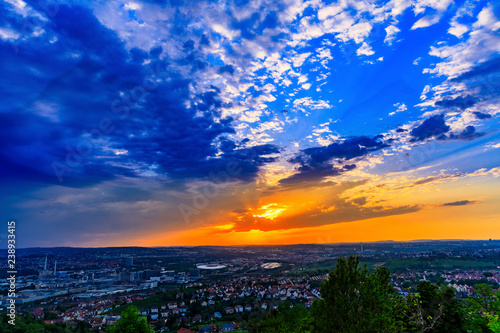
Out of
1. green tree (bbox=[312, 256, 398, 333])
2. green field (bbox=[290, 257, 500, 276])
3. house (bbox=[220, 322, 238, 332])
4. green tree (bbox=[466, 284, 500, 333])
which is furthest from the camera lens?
green field (bbox=[290, 257, 500, 276])

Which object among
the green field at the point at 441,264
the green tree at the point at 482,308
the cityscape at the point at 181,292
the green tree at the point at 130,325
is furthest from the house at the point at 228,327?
the green field at the point at 441,264

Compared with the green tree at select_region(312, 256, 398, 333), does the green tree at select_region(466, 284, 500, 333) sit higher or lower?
lower

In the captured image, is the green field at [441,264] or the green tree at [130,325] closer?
the green tree at [130,325]

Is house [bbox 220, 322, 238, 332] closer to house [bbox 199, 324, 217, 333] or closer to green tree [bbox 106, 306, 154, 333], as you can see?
house [bbox 199, 324, 217, 333]

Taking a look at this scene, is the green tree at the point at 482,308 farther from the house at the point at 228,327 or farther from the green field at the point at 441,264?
the green field at the point at 441,264

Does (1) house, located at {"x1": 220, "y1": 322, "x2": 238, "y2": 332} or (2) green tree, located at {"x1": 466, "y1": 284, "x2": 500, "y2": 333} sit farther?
(1) house, located at {"x1": 220, "y1": 322, "x2": 238, "y2": 332}

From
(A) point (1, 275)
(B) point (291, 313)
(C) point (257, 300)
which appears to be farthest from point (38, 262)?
(B) point (291, 313)

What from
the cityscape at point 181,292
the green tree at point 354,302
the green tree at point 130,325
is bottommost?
the cityscape at point 181,292

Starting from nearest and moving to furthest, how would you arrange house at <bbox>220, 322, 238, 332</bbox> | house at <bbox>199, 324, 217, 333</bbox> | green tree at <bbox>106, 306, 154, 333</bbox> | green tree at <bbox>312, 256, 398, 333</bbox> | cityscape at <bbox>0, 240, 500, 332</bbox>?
1. green tree at <bbox>312, 256, 398, 333</bbox>
2. green tree at <bbox>106, 306, 154, 333</bbox>
3. house at <bbox>199, 324, 217, 333</bbox>
4. house at <bbox>220, 322, 238, 332</bbox>
5. cityscape at <bbox>0, 240, 500, 332</bbox>

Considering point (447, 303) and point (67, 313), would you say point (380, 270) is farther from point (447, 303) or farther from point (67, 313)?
point (67, 313)

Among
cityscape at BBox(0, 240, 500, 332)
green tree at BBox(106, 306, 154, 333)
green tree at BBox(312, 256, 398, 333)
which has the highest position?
green tree at BBox(312, 256, 398, 333)

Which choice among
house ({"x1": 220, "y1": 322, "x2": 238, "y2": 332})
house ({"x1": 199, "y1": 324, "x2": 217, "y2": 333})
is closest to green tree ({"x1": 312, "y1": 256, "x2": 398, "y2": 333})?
house ({"x1": 199, "y1": 324, "x2": 217, "y2": 333})
